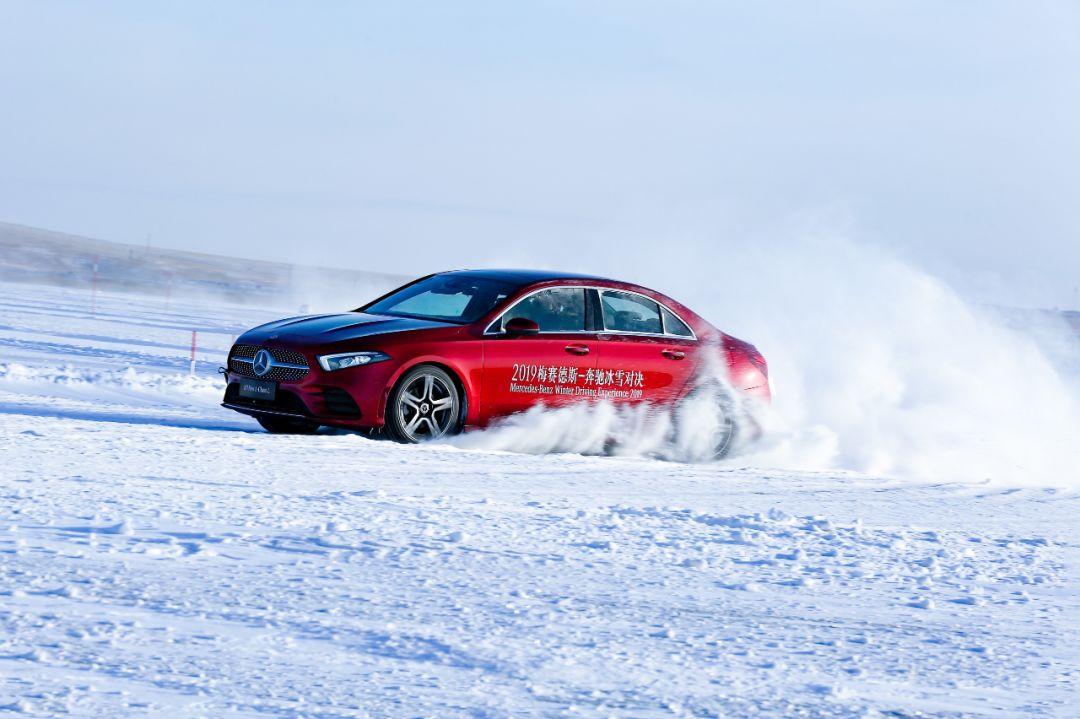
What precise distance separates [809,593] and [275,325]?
625cm

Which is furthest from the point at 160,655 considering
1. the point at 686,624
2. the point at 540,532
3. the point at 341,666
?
the point at 540,532

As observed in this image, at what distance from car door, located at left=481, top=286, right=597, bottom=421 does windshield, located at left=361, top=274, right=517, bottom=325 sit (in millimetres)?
215

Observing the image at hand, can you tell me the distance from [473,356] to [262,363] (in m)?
1.63

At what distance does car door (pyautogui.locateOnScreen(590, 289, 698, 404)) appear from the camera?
10.9 metres

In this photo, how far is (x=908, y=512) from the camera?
27.8 feet

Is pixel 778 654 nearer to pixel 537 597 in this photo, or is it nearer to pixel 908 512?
pixel 537 597

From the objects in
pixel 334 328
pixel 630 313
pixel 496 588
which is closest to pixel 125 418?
pixel 334 328

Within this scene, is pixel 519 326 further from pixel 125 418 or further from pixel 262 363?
pixel 125 418

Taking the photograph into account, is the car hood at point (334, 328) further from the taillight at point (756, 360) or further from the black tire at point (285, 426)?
the taillight at point (756, 360)

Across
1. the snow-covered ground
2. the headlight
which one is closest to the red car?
the headlight

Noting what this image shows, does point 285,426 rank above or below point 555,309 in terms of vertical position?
below

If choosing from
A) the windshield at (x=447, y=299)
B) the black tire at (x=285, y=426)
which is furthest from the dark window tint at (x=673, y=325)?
the black tire at (x=285, y=426)

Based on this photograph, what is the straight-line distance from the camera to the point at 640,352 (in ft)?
36.4

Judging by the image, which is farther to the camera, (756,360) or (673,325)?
(756,360)
